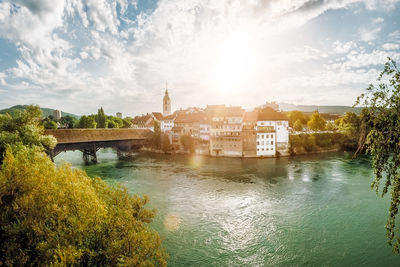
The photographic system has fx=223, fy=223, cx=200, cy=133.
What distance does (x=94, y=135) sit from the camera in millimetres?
39062

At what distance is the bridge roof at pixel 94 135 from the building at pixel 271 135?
25.0m

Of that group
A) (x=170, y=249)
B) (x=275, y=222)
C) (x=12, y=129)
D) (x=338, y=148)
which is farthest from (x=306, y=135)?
(x=12, y=129)

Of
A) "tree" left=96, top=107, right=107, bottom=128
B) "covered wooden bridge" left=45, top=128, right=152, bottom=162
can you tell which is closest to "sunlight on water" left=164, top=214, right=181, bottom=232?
"covered wooden bridge" left=45, top=128, right=152, bottom=162

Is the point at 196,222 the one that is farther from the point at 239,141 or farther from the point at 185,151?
the point at 185,151

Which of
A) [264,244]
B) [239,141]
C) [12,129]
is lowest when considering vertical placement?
[264,244]

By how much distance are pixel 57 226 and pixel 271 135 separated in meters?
37.9

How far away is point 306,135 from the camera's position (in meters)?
44.2

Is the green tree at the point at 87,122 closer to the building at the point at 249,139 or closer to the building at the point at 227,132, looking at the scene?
the building at the point at 227,132

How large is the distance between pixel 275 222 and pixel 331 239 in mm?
3081

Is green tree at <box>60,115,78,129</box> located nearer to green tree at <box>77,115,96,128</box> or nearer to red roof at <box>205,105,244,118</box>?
green tree at <box>77,115,96,128</box>

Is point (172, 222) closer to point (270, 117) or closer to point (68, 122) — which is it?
point (270, 117)

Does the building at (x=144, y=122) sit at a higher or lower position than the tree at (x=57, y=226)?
higher

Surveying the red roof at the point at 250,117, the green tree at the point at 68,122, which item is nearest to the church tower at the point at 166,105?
the green tree at the point at 68,122

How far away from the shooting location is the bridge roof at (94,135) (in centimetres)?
3416
